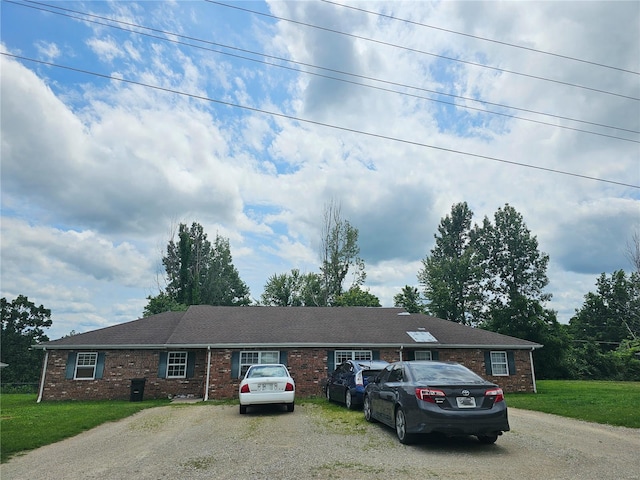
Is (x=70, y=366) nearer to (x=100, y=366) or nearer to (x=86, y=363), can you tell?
(x=86, y=363)

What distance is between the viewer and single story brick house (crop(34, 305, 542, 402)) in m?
19.0

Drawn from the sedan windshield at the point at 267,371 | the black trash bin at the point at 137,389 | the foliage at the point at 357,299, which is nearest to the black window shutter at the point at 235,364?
the black trash bin at the point at 137,389

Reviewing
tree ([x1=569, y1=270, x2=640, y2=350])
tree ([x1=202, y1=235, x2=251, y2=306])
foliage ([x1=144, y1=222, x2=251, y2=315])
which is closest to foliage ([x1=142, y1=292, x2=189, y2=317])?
foliage ([x1=144, y1=222, x2=251, y2=315])

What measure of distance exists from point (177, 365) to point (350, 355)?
7.80 metres

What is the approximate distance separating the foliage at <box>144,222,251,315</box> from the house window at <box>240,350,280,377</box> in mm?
17981

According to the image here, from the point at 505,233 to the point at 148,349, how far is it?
38428mm

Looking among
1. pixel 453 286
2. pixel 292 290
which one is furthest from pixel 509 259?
pixel 292 290

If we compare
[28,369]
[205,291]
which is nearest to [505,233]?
[205,291]

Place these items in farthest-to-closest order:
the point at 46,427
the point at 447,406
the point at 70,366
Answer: the point at 70,366 → the point at 46,427 → the point at 447,406

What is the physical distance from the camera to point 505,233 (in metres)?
45.9

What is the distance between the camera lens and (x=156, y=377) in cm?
1922

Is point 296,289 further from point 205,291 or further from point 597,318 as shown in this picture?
point 597,318

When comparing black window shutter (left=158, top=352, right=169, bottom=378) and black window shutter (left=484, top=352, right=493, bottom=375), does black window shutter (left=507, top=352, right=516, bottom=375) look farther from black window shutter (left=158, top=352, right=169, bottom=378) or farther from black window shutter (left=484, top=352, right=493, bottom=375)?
black window shutter (left=158, top=352, right=169, bottom=378)

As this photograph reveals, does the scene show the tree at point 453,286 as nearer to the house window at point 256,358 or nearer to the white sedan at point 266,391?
the house window at point 256,358
